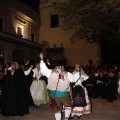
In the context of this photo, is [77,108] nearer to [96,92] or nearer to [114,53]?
[96,92]

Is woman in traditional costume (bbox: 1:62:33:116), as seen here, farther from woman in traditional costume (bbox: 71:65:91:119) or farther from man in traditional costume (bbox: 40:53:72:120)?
man in traditional costume (bbox: 40:53:72:120)

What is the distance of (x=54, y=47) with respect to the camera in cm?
2608

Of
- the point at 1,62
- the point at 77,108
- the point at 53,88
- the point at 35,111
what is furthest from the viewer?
Result: the point at 1,62

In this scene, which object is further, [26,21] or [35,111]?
[26,21]

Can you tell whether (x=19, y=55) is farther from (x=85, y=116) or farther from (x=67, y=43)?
(x=85, y=116)

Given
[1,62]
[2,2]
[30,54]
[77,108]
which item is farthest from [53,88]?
[30,54]

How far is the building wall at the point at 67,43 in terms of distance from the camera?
24875mm

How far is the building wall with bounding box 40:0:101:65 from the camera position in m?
24.9

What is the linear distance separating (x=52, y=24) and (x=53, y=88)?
2219cm

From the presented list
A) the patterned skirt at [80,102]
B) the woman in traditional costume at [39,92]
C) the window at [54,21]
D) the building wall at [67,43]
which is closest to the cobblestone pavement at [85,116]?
the patterned skirt at [80,102]

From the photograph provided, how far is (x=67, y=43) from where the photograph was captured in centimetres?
2586

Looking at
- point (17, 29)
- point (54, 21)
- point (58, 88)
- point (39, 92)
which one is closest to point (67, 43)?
point (54, 21)

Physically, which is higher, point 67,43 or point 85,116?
point 67,43

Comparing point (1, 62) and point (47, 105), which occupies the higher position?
point (1, 62)
